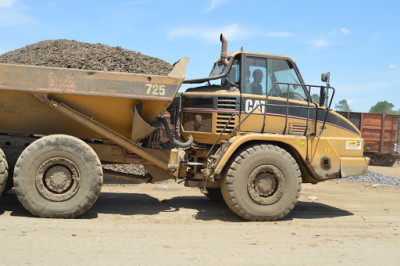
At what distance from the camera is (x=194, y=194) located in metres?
8.26

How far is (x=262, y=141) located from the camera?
6.06 m

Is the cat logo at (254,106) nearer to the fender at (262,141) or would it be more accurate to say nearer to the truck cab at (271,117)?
the truck cab at (271,117)

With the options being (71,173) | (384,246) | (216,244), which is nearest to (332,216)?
(384,246)

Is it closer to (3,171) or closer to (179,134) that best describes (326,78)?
(179,134)

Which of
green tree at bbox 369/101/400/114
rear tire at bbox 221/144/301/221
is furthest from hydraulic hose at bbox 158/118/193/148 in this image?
green tree at bbox 369/101/400/114

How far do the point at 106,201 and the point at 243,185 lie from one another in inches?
104

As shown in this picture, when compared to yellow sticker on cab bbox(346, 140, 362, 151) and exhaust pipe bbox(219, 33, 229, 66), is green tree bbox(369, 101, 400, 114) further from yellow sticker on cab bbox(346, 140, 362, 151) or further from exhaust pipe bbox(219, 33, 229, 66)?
exhaust pipe bbox(219, 33, 229, 66)

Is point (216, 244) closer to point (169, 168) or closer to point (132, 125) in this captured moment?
point (169, 168)

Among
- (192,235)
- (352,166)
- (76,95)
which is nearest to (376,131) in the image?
(352,166)

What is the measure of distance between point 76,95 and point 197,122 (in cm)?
193

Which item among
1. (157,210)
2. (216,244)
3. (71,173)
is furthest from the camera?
(157,210)

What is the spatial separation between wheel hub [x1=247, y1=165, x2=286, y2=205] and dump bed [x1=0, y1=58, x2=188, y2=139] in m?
1.76

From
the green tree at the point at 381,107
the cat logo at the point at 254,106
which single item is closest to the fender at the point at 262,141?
the cat logo at the point at 254,106

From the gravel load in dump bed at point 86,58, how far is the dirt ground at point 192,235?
4119 mm
